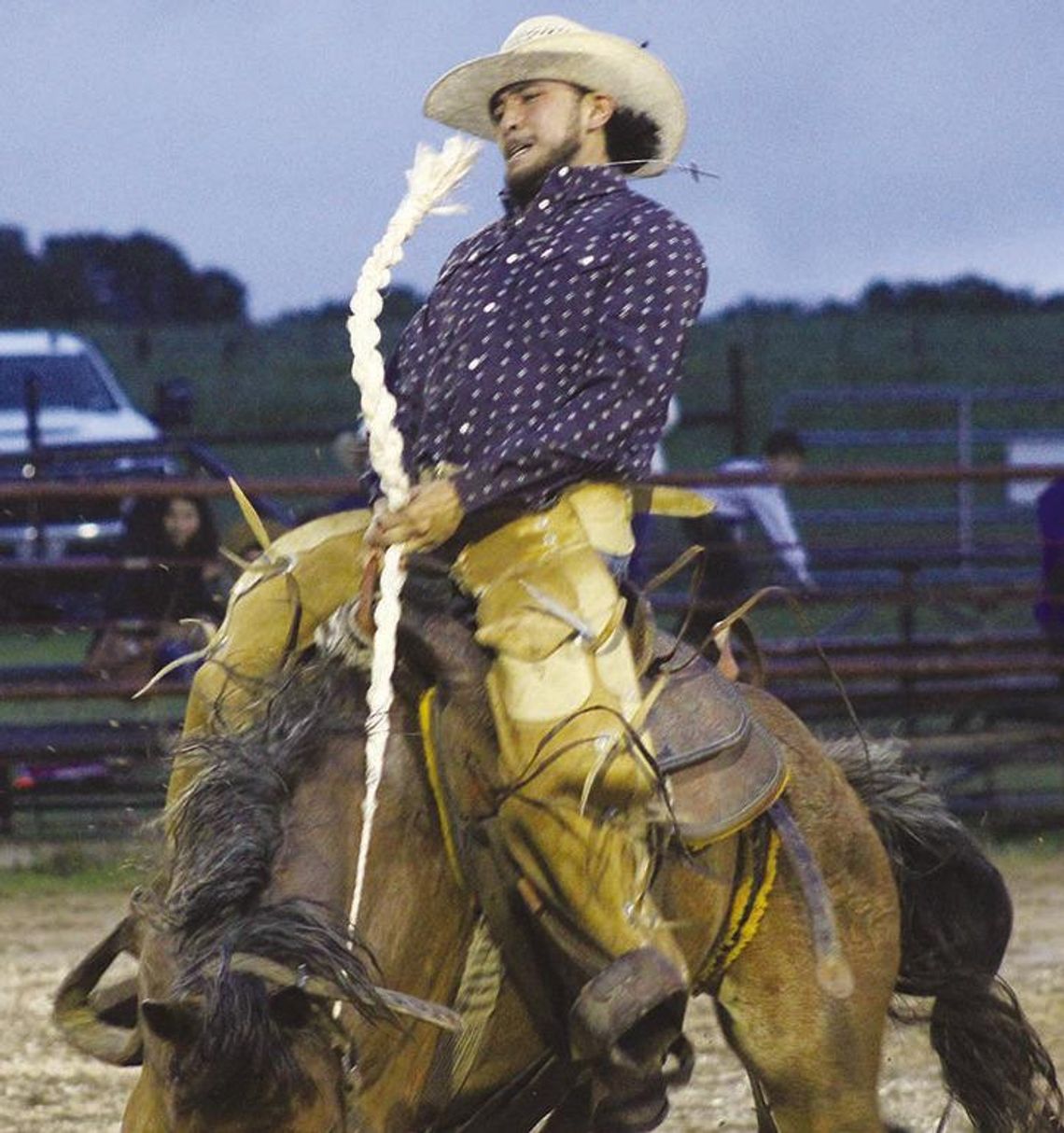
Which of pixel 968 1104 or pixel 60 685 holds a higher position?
pixel 968 1104

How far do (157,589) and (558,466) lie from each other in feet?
21.0

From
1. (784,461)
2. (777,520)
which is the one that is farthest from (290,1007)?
(784,461)

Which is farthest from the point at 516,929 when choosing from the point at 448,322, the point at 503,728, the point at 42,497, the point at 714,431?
the point at 714,431

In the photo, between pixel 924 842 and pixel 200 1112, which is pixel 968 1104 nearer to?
pixel 924 842

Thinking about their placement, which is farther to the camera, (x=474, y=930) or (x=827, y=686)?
(x=827, y=686)

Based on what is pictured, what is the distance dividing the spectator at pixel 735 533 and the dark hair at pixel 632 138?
557 centimetres

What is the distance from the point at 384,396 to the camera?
11.1ft

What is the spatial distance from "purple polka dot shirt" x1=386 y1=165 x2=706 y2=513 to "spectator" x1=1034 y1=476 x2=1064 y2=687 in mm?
6951

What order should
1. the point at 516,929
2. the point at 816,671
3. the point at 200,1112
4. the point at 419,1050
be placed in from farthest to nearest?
the point at 816,671 → the point at 516,929 → the point at 419,1050 → the point at 200,1112

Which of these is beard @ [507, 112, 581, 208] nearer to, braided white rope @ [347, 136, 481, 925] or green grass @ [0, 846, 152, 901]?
braided white rope @ [347, 136, 481, 925]

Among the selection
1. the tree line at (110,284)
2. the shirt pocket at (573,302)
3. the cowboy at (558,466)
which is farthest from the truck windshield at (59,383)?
the tree line at (110,284)

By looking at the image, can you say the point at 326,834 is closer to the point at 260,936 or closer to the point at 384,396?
the point at 260,936

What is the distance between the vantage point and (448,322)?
12.6 feet

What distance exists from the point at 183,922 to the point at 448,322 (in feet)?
3.81
